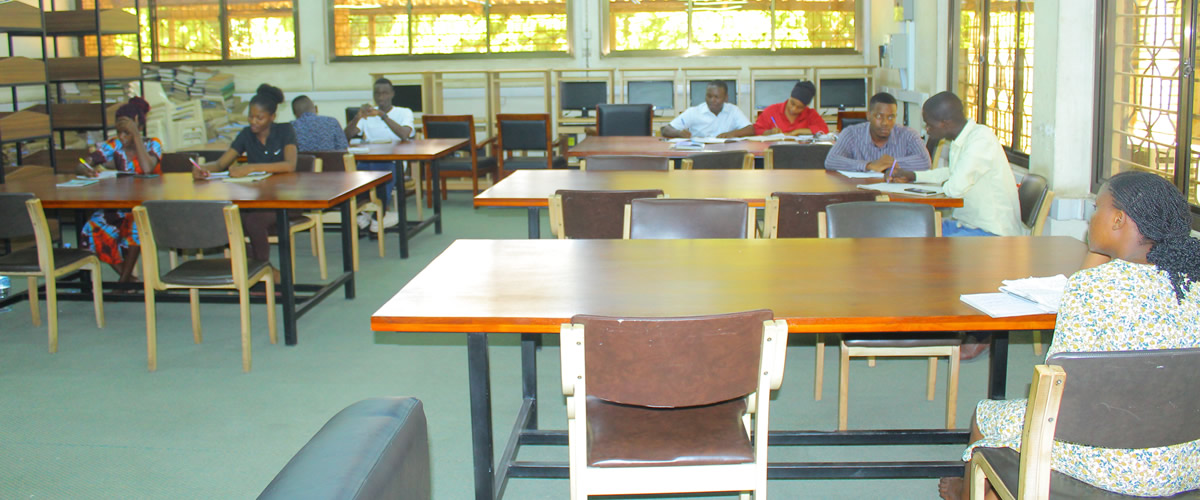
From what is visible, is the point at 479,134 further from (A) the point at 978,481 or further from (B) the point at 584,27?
(A) the point at 978,481

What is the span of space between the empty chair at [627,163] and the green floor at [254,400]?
1247mm

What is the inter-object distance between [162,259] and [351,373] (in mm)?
2929

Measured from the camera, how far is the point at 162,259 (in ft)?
19.8

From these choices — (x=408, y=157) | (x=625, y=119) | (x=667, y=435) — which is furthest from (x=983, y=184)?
(x=625, y=119)

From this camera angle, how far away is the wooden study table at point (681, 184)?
12.8ft

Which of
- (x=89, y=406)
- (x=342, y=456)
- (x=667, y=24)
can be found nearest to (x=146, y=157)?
(x=89, y=406)

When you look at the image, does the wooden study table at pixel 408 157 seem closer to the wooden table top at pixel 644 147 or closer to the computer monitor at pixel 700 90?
the wooden table top at pixel 644 147

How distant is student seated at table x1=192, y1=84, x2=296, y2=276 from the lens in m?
4.83

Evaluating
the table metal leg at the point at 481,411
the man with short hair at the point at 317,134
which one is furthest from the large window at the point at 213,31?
the table metal leg at the point at 481,411

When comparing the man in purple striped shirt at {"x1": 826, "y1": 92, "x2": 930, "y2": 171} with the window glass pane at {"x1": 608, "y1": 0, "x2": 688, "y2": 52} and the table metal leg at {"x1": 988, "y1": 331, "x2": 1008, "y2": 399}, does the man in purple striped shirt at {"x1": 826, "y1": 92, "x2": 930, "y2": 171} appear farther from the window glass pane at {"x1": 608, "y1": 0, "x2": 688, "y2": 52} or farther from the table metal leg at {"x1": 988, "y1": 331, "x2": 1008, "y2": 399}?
the window glass pane at {"x1": 608, "y1": 0, "x2": 688, "y2": 52}

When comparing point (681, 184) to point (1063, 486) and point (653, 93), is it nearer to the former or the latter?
point (1063, 486)

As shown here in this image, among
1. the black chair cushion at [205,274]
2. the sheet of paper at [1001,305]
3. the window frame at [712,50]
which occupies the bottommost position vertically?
the black chair cushion at [205,274]

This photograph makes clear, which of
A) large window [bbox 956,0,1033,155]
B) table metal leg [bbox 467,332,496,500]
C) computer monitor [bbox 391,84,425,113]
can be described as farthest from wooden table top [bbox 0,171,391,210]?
computer monitor [bbox 391,84,425,113]

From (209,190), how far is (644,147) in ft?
8.64
